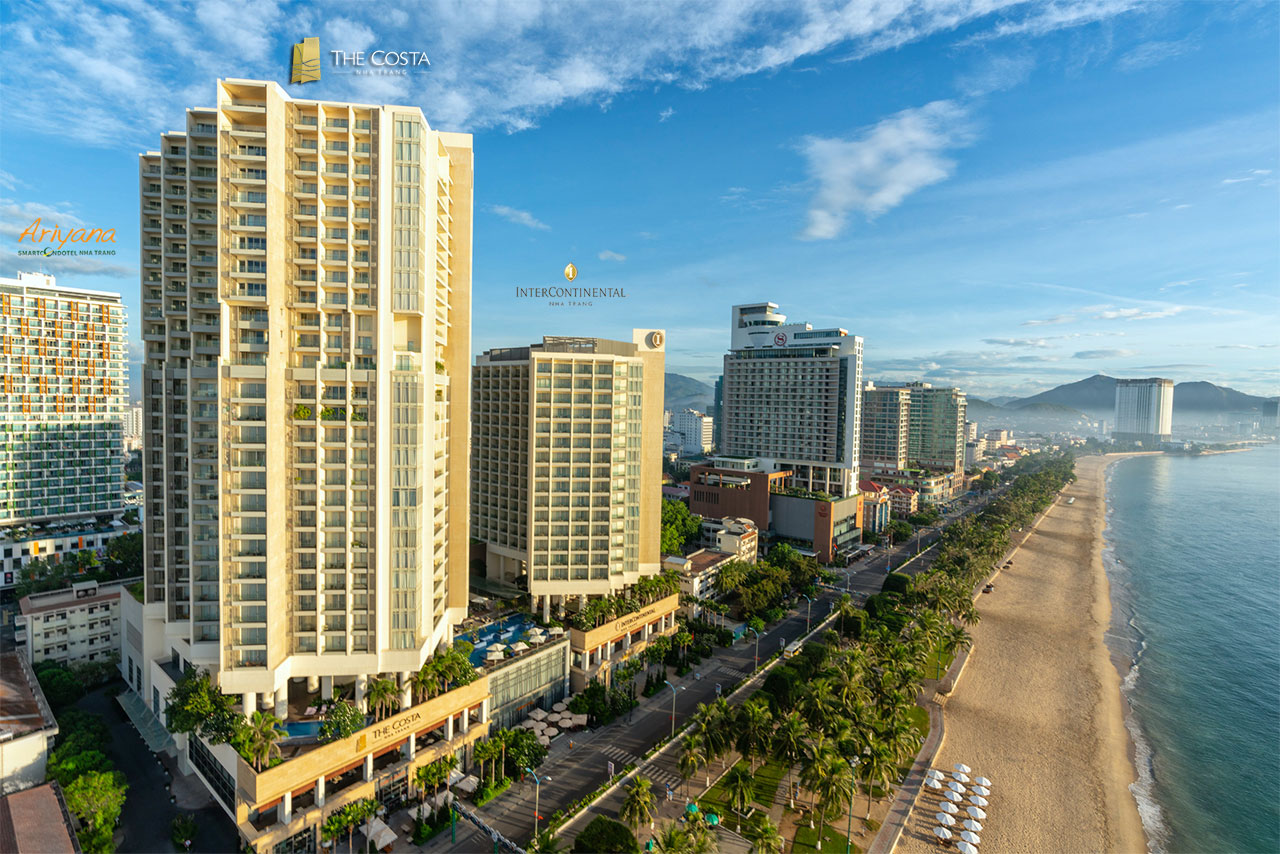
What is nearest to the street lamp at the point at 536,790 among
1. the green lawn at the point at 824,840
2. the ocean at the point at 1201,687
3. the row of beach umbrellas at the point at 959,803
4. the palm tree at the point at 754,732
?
the palm tree at the point at 754,732

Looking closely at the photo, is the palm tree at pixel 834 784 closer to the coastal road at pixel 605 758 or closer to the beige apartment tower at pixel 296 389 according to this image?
the coastal road at pixel 605 758

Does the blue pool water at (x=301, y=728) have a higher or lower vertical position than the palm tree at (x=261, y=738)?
lower

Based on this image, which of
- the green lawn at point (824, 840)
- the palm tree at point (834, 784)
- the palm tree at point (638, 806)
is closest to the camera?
the palm tree at point (638, 806)

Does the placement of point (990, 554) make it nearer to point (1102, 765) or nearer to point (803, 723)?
point (1102, 765)

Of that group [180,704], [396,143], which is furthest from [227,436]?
[396,143]

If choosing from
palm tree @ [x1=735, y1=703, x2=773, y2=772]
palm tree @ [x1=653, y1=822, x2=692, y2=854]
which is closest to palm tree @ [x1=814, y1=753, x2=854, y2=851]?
palm tree @ [x1=735, y1=703, x2=773, y2=772]
